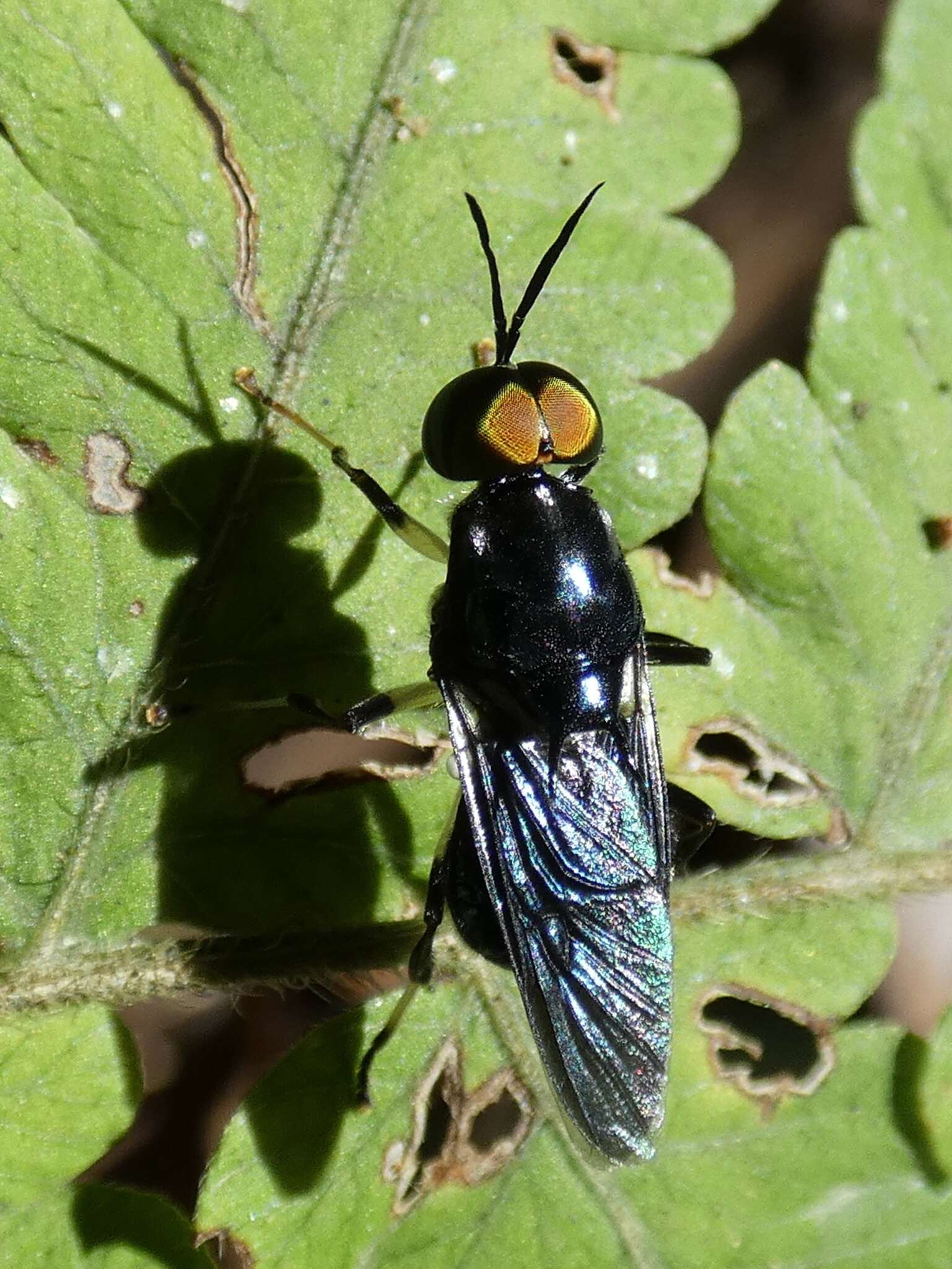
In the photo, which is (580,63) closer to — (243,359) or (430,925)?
(243,359)

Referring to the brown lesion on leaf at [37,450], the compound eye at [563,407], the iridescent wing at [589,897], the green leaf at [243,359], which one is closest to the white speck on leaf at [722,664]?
the iridescent wing at [589,897]

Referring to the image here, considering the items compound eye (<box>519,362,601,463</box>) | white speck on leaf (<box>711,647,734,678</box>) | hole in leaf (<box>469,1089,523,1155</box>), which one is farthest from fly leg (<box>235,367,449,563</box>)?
hole in leaf (<box>469,1089,523,1155</box>)

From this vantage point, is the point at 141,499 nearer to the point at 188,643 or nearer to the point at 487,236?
the point at 188,643

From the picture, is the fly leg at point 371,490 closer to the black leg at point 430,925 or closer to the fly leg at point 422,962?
the fly leg at point 422,962

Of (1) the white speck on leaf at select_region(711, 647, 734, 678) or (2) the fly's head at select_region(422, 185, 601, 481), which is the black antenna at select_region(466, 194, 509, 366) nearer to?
(2) the fly's head at select_region(422, 185, 601, 481)

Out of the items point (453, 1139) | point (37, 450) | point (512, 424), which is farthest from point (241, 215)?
point (453, 1139)
